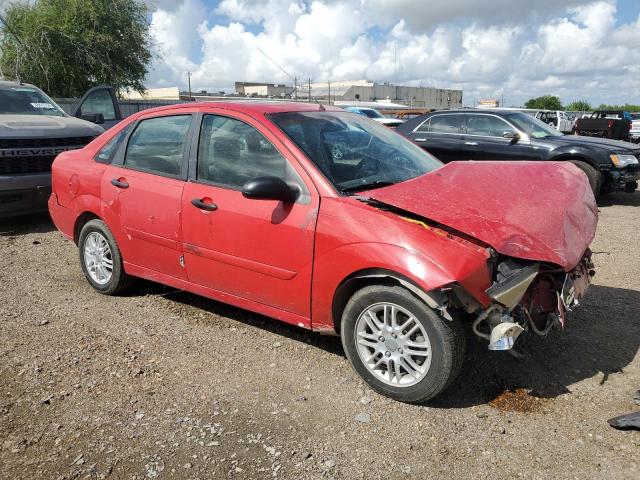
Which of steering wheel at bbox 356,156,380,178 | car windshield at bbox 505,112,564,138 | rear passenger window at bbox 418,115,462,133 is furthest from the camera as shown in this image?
rear passenger window at bbox 418,115,462,133

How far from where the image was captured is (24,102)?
8523mm

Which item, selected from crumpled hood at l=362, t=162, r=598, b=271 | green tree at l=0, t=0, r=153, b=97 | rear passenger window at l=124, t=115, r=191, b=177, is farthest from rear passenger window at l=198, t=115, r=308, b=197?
green tree at l=0, t=0, r=153, b=97

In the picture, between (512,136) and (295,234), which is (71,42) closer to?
(512,136)

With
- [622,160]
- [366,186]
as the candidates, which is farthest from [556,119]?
[366,186]

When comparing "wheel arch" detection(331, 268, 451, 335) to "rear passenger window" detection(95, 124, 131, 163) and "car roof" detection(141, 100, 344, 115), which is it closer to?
"car roof" detection(141, 100, 344, 115)

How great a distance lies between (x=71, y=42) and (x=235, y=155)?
21925mm

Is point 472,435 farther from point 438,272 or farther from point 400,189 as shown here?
point 400,189

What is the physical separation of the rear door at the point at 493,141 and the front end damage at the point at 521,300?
632cm

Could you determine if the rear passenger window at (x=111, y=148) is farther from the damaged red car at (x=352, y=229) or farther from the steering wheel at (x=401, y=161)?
the steering wheel at (x=401, y=161)

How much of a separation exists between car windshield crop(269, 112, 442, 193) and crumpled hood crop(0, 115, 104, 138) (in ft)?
15.9

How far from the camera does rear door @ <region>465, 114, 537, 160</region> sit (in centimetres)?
939

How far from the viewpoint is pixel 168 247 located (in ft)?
13.7

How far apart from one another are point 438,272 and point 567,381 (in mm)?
1314

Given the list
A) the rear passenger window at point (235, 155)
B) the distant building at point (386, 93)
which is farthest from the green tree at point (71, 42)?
the distant building at point (386, 93)
